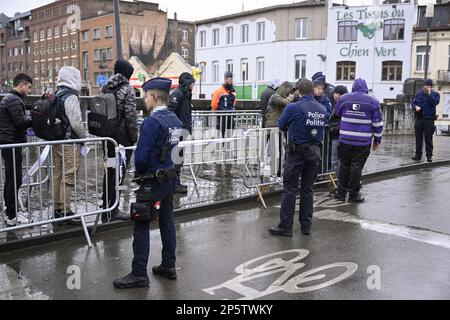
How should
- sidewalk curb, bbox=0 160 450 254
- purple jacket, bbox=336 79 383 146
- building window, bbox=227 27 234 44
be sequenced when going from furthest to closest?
building window, bbox=227 27 234 44
purple jacket, bbox=336 79 383 146
sidewalk curb, bbox=0 160 450 254

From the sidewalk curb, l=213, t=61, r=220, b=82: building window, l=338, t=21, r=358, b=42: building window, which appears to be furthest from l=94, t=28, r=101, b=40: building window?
the sidewalk curb

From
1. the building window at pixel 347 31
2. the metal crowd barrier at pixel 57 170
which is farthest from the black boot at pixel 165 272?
the building window at pixel 347 31

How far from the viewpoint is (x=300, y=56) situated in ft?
146

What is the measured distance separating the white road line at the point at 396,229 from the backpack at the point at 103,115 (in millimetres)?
3354

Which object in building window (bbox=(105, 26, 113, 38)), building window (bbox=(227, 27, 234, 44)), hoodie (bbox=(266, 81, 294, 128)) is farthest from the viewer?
building window (bbox=(105, 26, 113, 38))

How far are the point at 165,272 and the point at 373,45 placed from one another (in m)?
40.9

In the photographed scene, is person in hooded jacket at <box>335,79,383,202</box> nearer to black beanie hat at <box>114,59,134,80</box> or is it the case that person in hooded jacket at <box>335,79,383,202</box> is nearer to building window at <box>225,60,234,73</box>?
black beanie hat at <box>114,59,134,80</box>

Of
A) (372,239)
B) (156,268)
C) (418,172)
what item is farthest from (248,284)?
(418,172)

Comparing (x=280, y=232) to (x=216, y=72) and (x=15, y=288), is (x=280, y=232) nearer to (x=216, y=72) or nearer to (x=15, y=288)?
(x=15, y=288)

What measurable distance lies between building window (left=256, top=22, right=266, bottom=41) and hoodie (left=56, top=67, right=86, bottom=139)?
4177 centimetres

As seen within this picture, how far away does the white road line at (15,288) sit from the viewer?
4.35m

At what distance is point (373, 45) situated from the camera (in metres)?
41.8

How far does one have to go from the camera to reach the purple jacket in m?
7.90
